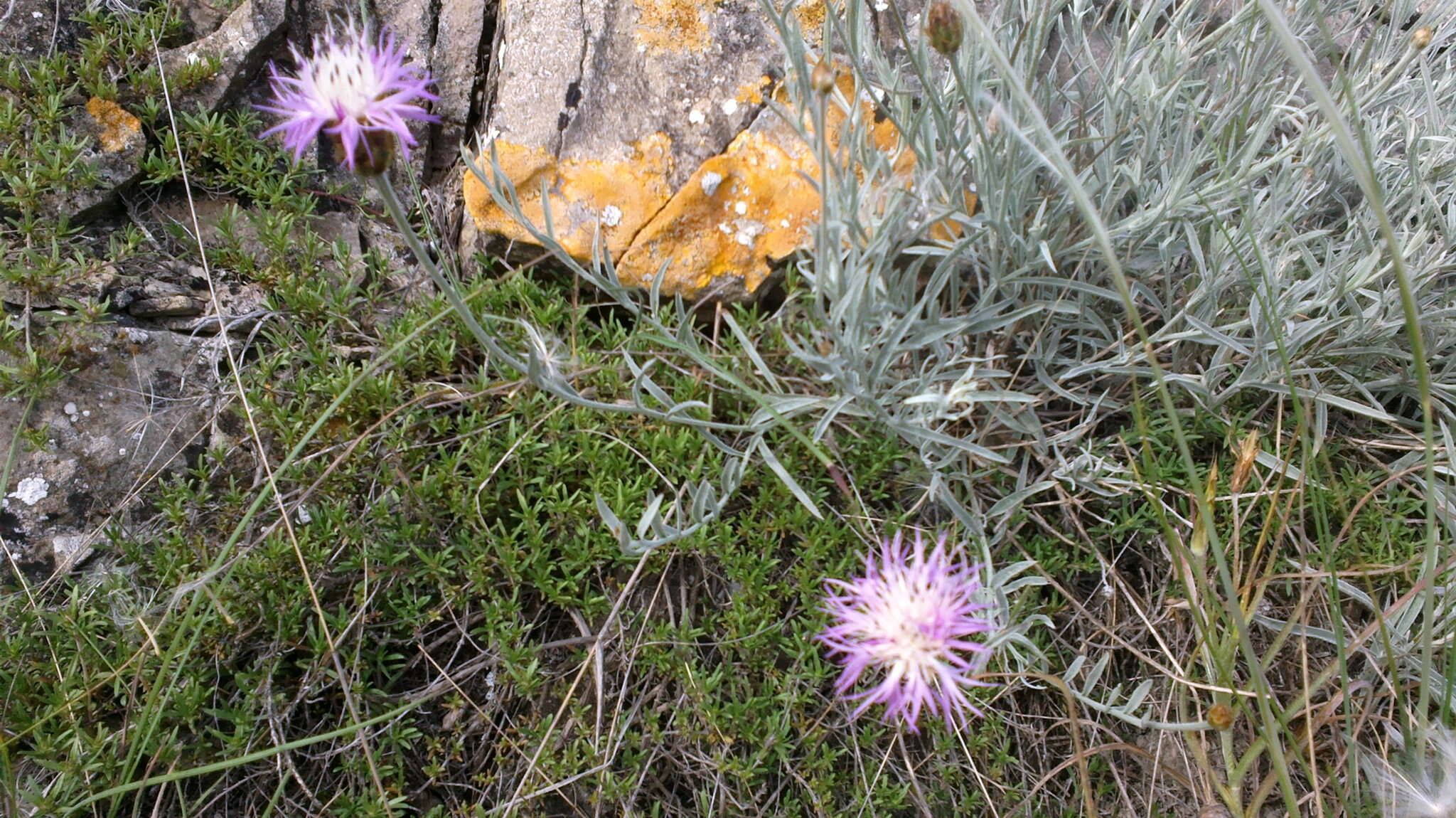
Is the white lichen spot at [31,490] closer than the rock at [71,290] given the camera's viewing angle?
Yes

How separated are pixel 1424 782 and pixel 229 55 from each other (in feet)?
10.1

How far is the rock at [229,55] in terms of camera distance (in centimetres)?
230

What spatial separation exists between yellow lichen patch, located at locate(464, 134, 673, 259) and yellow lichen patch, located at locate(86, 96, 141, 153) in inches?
32.4

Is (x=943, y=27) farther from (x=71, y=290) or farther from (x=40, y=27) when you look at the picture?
(x=40, y=27)

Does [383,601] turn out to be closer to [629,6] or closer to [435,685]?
[435,685]

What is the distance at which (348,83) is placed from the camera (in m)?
1.26

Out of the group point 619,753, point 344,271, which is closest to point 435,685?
point 619,753

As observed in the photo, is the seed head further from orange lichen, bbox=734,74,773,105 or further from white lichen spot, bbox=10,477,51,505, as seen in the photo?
white lichen spot, bbox=10,477,51,505

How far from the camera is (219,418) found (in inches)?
81.2

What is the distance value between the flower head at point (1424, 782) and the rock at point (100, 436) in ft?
8.23

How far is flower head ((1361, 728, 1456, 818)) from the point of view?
153 centimetres

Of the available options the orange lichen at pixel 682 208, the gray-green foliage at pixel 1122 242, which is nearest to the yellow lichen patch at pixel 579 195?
the orange lichen at pixel 682 208

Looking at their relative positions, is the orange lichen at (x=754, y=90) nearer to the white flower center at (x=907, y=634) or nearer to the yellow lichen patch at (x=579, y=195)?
the yellow lichen patch at (x=579, y=195)

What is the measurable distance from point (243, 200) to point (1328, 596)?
2769 millimetres
